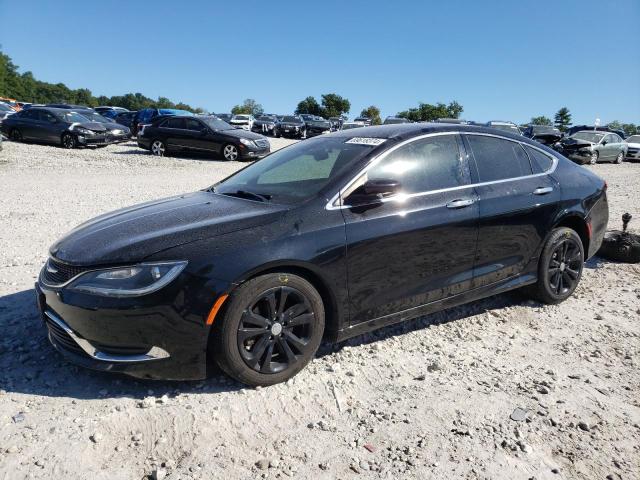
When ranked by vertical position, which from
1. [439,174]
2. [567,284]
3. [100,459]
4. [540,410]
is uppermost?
[439,174]

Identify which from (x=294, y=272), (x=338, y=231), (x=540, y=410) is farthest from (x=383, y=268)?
(x=540, y=410)

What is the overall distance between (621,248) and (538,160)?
2196 mm

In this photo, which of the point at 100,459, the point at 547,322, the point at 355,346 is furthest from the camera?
the point at 547,322

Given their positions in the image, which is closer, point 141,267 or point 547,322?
point 141,267

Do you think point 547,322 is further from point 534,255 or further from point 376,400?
point 376,400

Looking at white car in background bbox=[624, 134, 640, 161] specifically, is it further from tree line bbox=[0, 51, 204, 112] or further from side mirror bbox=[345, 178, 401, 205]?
tree line bbox=[0, 51, 204, 112]

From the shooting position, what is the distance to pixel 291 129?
3375 cm

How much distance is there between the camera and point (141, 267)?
2.82 metres

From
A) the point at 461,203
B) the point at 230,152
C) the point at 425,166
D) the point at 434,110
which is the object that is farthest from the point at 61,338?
the point at 434,110

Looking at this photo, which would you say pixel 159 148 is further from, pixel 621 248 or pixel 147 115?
pixel 621 248

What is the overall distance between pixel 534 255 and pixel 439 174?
1.24 meters

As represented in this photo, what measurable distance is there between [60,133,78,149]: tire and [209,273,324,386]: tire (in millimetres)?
18565

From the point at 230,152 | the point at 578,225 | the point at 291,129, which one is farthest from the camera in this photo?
the point at 291,129

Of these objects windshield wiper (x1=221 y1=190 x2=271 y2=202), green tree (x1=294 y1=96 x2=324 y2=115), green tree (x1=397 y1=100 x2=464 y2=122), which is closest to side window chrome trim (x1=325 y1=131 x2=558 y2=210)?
windshield wiper (x1=221 y1=190 x2=271 y2=202)
